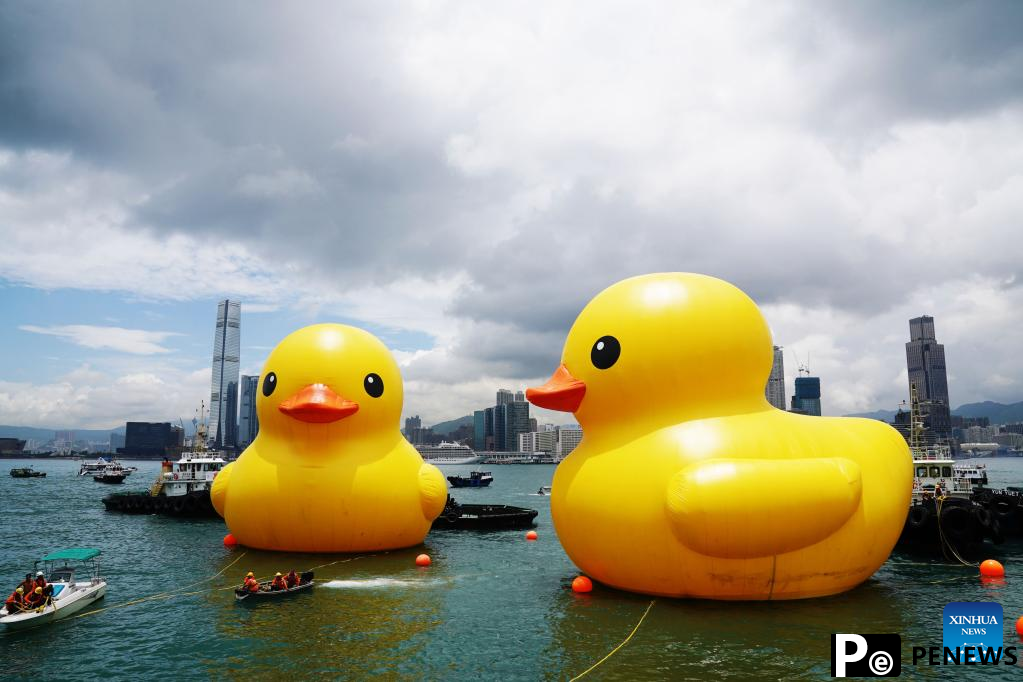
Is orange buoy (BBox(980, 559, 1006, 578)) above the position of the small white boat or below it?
below

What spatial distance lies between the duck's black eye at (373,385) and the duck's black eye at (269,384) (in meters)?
2.66

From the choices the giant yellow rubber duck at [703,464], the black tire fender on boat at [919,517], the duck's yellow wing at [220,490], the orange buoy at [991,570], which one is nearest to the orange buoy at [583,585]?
the giant yellow rubber duck at [703,464]

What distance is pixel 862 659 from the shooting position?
11086mm

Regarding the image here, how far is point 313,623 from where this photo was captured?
45.5 feet

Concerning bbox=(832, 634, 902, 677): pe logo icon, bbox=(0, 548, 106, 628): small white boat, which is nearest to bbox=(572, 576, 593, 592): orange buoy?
bbox=(832, 634, 902, 677): pe logo icon

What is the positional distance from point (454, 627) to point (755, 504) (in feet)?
21.1

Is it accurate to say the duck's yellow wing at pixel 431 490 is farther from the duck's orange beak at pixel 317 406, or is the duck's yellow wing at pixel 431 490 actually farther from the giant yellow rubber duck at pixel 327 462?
the duck's orange beak at pixel 317 406

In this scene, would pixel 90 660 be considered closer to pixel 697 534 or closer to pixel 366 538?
pixel 366 538

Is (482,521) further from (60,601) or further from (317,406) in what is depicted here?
(60,601)

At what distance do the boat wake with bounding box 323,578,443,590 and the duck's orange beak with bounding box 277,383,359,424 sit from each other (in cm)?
447

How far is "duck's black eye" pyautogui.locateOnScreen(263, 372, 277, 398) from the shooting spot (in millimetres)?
19969

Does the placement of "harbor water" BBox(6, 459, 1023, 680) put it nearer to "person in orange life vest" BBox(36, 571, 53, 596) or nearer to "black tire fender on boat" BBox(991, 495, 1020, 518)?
"person in orange life vest" BBox(36, 571, 53, 596)

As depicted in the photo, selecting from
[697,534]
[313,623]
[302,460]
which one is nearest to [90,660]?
[313,623]

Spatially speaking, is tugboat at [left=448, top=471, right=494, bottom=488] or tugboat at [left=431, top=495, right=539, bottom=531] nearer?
tugboat at [left=431, top=495, right=539, bottom=531]
